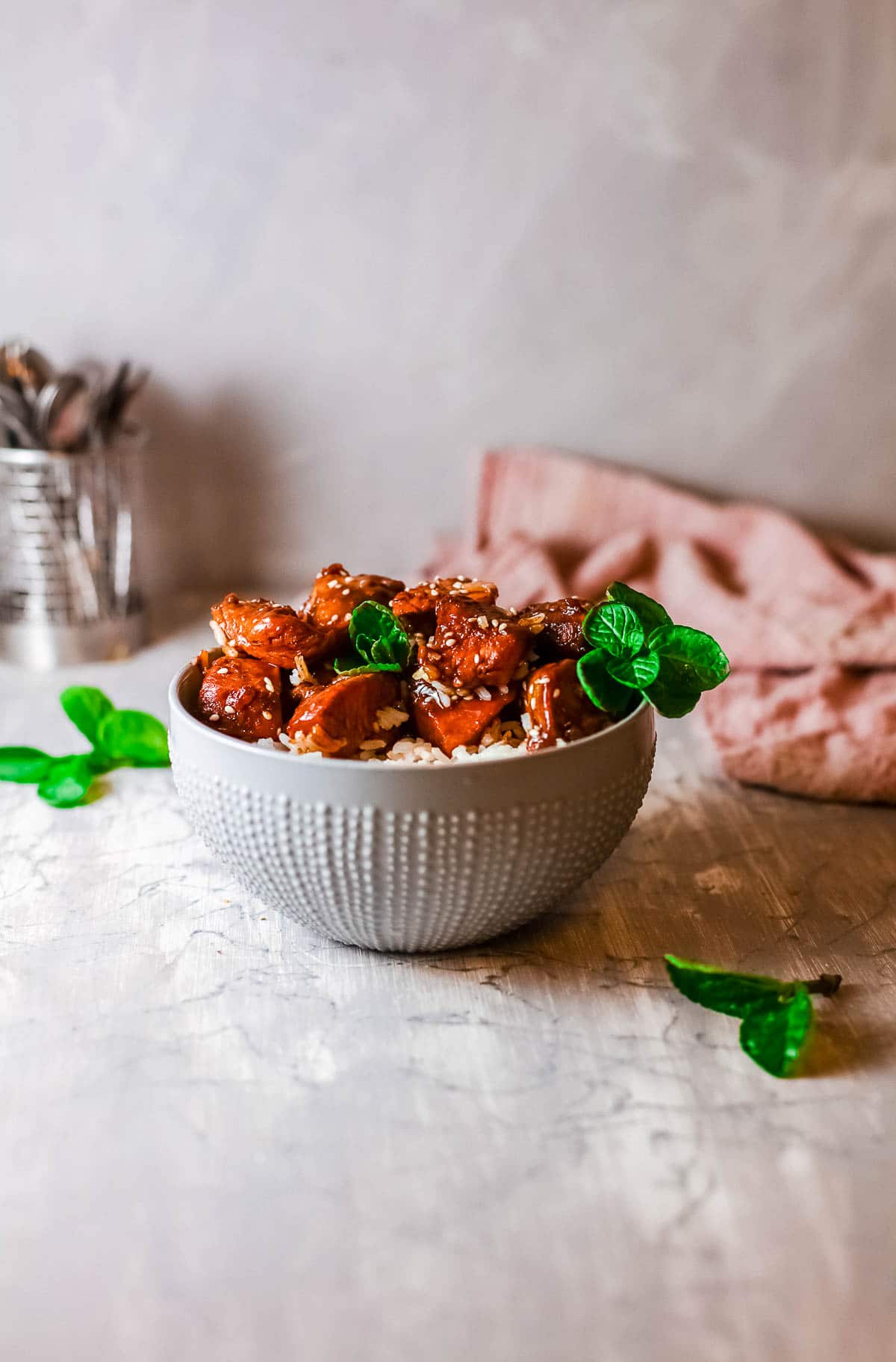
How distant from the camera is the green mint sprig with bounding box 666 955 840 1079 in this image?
69 centimetres

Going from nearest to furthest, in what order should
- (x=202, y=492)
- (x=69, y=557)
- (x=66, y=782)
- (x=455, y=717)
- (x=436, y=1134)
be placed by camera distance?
(x=436, y=1134) → (x=455, y=717) → (x=66, y=782) → (x=69, y=557) → (x=202, y=492)

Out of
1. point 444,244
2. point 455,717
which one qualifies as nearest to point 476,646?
point 455,717

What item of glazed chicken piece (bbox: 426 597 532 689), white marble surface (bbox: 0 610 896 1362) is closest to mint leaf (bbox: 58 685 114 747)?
white marble surface (bbox: 0 610 896 1362)

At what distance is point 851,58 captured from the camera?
4.59ft

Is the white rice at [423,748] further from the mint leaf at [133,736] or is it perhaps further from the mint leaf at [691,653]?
the mint leaf at [133,736]

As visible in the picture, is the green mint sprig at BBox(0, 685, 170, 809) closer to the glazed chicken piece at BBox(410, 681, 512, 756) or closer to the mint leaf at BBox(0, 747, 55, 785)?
the mint leaf at BBox(0, 747, 55, 785)

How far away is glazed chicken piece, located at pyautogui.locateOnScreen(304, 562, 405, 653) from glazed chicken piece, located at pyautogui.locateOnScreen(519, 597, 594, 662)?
0.33 feet

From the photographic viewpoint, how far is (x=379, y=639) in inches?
30.3

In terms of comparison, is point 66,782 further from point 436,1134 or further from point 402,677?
point 436,1134

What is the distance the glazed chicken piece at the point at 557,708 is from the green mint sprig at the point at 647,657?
0.03 feet

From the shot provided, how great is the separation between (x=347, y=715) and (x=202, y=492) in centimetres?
93

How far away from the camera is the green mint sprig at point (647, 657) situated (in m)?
0.73

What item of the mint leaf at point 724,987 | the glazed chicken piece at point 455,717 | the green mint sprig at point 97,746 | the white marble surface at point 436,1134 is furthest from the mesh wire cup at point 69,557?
the mint leaf at point 724,987

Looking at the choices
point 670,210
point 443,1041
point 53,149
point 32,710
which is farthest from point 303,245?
point 443,1041
